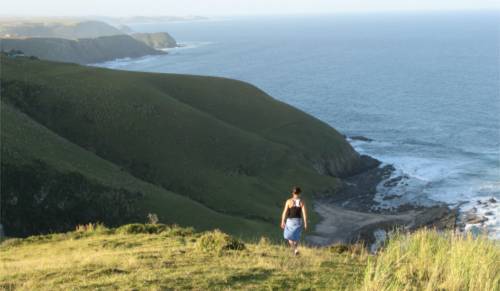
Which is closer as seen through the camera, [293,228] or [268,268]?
[268,268]

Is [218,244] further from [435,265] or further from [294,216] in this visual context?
[435,265]

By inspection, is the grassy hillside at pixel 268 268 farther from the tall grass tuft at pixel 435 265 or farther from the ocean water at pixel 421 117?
the ocean water at pixel 421 117

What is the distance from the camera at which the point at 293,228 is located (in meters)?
19.0

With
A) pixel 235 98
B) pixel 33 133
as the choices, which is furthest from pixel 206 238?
pixel 235 98

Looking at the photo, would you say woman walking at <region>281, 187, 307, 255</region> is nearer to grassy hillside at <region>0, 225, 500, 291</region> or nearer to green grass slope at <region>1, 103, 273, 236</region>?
grassy hillside at <region>0, 225, 500, 291</region>

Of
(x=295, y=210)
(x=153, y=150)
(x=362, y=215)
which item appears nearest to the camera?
(x=295, y=210)

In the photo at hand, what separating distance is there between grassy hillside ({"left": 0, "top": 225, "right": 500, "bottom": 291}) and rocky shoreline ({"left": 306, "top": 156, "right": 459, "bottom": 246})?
34.7 metres

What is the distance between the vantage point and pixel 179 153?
73.1m

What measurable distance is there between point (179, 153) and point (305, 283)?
196 ft

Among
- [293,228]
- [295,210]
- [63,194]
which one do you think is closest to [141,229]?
[293,228]

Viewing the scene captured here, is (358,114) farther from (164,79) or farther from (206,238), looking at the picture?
(206,238)

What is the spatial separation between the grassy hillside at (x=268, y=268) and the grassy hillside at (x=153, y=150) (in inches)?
1202

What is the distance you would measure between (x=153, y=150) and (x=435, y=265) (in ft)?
201

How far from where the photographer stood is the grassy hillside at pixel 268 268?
1259cm
